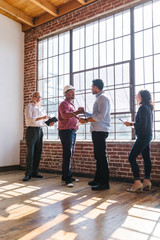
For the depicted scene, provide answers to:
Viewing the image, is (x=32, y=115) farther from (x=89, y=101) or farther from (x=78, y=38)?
(x=78, y=38)

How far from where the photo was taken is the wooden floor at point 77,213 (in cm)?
194

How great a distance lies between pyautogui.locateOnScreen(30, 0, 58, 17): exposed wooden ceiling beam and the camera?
200 inches

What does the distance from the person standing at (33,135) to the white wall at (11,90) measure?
4.53 feet

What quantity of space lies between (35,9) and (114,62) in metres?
2.53

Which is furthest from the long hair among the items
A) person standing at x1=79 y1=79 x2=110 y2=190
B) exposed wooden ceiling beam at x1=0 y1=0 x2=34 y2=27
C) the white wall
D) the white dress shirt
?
exposed wooden ceiling beam at x1=0 y1=0 x2=34 y2=27

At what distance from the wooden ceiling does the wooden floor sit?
3.94 meters

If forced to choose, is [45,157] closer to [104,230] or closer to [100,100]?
[100,100]

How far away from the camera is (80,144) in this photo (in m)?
4.83

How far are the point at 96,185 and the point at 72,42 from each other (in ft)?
11.1

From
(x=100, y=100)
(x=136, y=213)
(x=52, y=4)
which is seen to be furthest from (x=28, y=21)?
(x=136, y=213)

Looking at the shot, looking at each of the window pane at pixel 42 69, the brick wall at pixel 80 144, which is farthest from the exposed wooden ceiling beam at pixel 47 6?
the window pane at pixel 42 69

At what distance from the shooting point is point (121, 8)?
4.61m

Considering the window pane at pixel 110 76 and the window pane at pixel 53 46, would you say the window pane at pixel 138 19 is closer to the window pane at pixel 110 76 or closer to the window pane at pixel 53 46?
the window pane at pixel 110 76

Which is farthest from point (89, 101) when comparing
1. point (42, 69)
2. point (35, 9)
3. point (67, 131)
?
point (35, 9)
